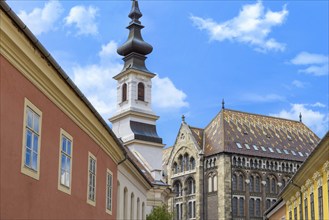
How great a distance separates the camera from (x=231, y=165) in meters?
82.3

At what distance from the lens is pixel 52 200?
15258 mm

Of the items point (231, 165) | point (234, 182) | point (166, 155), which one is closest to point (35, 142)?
point (231, 165)

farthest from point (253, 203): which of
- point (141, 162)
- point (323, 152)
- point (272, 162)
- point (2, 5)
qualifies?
point (2, 5)

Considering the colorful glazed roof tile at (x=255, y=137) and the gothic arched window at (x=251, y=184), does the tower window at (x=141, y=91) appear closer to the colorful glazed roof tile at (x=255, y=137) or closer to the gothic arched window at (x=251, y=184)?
the colorful glazed roof tile at (x=255, y=137)

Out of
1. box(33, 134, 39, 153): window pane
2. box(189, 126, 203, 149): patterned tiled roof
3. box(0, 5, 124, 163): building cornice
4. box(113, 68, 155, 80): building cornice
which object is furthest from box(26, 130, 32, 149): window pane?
box(189, 126, 203, 149): patterned tiled roof

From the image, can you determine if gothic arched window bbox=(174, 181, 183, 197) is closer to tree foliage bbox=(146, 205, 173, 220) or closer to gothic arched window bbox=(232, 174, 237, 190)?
gothic arched window bbox=(232, 174, 237, 190)

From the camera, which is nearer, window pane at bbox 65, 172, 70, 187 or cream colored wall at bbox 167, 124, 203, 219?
window pane at bbox 65, 172, 70, 187

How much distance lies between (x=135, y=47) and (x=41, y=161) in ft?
163

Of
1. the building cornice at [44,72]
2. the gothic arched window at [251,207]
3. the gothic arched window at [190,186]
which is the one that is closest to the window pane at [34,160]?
the building cornice at [44,72]

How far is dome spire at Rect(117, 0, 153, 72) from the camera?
63688mm

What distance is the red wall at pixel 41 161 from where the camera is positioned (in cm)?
1212

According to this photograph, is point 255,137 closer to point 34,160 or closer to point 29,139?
point 34,160

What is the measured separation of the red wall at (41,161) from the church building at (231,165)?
2487 inches

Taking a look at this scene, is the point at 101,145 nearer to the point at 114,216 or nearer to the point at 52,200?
the point at 114,216
